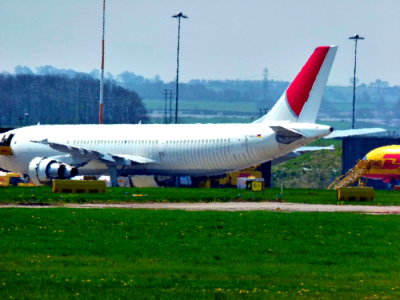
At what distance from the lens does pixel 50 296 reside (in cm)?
2394

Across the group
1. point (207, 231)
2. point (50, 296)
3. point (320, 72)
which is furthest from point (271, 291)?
point (320, 72)

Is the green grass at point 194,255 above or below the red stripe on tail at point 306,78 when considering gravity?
below

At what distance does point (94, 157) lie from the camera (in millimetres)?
82688

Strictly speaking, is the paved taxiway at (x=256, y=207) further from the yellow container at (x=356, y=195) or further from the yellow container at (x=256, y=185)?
the yellow container at (x=256, y=185)

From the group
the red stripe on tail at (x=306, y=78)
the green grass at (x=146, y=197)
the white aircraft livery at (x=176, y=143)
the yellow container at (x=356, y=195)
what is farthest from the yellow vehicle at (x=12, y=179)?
the yellow container at (x=356, y=195)

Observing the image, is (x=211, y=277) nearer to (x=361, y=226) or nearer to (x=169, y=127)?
(x=361, y=226)

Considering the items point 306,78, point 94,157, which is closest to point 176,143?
point 94,157

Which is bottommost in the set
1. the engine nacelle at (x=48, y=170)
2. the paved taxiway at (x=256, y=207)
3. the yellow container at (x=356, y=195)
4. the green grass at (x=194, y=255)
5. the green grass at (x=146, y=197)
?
the green grass at (x=194, y=255)

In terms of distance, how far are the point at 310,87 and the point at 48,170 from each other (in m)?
18.8

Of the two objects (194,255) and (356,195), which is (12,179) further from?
(194,255)

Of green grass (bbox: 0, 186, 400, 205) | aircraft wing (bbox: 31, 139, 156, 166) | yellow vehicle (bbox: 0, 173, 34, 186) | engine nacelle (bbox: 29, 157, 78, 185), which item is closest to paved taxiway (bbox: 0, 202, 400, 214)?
green grass (bbox: 0, 186, 400, 205)

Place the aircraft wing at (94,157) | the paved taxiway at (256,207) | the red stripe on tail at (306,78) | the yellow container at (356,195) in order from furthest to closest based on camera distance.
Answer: the aircraft wing at (94,157) < the red stripe on tail at (306,78) < the yellow container at (356,195) < the paved taxiway at (256,207)

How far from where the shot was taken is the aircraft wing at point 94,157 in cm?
8208

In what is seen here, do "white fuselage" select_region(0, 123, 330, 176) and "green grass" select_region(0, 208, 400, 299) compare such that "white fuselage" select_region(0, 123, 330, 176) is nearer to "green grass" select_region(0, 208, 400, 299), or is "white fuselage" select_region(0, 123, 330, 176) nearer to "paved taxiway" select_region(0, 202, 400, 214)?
"paved taxiway" select_region(0, 202, 400, 214)
